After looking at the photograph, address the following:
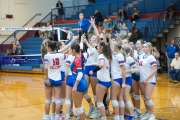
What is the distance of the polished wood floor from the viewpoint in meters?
→ 8.43

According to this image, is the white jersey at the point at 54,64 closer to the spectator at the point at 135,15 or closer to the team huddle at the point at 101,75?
the team huddle at the point at 101,75

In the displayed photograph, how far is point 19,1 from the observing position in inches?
1014

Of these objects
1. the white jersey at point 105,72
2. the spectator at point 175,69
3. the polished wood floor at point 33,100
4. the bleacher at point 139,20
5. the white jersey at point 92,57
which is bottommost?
the polished wood floor at point 33,100

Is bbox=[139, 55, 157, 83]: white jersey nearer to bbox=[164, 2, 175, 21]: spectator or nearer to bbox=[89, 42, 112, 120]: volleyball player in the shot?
bbox=[89, 42, 112, 120]: volleyball player

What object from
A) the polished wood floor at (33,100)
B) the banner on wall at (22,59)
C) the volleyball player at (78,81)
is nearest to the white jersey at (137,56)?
the polished wood floor at (33,100)

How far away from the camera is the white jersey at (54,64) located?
7066mm

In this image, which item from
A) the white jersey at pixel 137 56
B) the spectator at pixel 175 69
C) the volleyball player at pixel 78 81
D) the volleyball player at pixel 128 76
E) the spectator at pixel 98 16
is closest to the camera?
the volleyball player at pixel 78 81

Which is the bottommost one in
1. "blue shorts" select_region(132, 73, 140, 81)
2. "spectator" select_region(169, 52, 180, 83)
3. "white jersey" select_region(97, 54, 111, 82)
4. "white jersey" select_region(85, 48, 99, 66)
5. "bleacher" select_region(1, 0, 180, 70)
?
"spectator" select_region(169, 52, 180, 83)

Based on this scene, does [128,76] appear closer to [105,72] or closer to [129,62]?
[129,62]

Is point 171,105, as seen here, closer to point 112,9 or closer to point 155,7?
point 155,7

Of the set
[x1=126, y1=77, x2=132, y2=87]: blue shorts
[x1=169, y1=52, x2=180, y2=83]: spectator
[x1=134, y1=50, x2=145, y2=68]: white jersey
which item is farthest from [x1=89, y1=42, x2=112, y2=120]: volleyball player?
[x1=169, y1=52, x2=180, y2=83]: spectator

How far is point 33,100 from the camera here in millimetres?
10664

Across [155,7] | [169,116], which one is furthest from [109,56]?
[155,7]

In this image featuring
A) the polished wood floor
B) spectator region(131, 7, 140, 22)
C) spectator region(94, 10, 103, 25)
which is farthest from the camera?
spectator region(94, 10, 103, 25)
